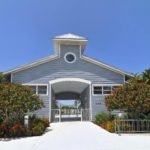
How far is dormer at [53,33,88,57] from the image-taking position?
22516 millimetres

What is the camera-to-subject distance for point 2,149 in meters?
10.4

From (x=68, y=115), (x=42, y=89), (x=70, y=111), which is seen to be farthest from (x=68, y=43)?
(x=68, y=115)

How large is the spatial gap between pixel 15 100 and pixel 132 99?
285 inches

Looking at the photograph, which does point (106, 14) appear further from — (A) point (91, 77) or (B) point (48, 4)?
(A) point (91, 77)

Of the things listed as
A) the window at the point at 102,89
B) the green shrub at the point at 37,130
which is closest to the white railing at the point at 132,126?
the green shrub at the point at 37,130

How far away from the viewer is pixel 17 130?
13.9 m

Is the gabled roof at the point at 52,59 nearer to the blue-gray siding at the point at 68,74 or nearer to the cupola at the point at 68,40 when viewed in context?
the blue-gray siding at the point at 68,74

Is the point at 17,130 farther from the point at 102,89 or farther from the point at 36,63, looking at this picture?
the point at 102,89

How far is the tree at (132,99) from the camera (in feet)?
50.0

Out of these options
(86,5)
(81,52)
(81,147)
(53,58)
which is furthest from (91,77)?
(81,147)

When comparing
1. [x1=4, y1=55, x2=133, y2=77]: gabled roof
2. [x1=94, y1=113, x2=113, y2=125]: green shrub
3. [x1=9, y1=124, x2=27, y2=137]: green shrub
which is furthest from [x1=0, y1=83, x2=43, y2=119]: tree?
[x1=4, y1=55, x2=133, y2=77]: gabled roof

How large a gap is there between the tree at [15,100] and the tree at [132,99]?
515cm

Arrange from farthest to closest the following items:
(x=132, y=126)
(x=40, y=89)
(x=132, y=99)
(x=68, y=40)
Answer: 1. (x=68, y=40)
2. (x=40, y=89)
3. (x=132, y=126)
4. (x=132, y=99)

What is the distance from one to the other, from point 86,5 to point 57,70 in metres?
7.39
